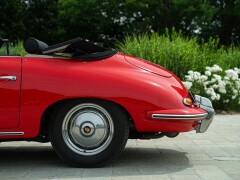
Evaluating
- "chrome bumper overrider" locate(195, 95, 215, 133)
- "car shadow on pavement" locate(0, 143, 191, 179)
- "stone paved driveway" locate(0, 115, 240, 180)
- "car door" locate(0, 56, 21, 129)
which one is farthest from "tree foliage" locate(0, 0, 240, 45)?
"car door" locate(0, 56, 21, 129)

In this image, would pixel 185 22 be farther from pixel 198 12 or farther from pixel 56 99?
pixel 56 99

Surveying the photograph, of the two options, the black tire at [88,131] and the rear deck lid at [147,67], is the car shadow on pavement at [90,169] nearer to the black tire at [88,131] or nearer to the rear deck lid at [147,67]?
the black tire at [88,131]

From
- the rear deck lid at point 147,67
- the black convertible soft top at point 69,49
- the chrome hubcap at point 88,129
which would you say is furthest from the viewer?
the rear deck lid at point 147,67

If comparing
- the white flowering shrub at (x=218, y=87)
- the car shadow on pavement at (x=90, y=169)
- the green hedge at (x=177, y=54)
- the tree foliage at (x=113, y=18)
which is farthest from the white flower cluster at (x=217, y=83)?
the tree foliage at (x=113, y=18)

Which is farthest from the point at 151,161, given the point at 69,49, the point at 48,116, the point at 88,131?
the point at 69,49

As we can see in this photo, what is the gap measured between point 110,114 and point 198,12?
31.0m

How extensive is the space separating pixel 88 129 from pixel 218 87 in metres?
6.63

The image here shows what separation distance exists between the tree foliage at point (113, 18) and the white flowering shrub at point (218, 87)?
23.5 metres

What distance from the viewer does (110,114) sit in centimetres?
491

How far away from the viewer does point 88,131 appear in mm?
4934

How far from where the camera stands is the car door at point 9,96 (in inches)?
190

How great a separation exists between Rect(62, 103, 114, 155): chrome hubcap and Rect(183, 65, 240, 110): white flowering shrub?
6085 mm

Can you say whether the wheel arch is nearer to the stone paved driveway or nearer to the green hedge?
the stone paved driveway

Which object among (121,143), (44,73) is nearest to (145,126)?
(121,143)
